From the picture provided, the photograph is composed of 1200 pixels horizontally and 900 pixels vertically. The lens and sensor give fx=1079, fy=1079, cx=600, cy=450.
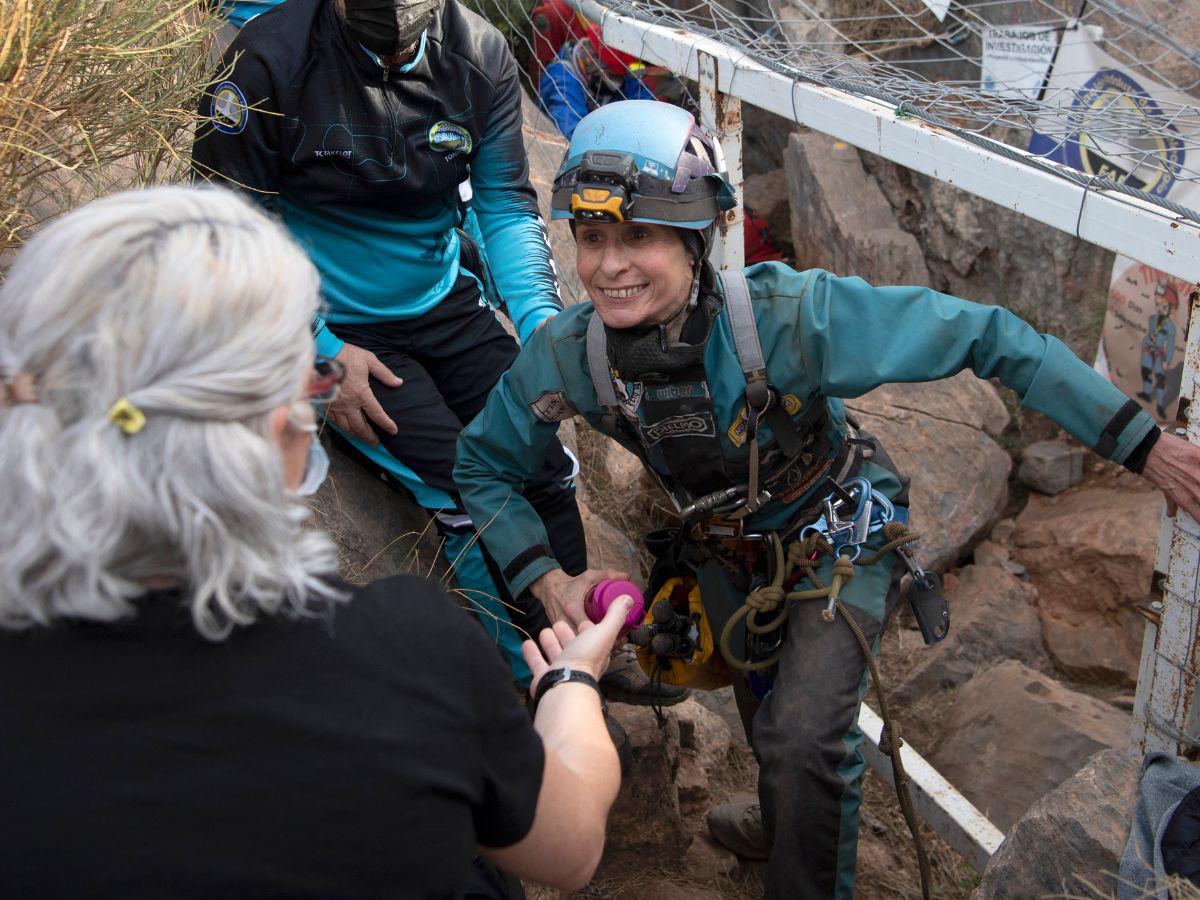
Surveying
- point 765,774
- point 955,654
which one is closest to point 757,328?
point 765,774

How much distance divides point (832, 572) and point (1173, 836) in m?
0.96

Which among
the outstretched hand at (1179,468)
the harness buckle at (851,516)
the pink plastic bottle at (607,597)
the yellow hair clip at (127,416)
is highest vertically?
the yellow hair clip at (127,416)

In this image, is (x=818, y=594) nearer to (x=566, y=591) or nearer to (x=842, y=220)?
(x=566, y=591)

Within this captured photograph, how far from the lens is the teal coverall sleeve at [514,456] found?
2844mm

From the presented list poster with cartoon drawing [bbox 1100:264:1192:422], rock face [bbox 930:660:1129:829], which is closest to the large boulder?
rock face [bbox 930:660:1129:829]

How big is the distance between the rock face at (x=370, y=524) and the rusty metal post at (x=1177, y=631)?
2064 mm

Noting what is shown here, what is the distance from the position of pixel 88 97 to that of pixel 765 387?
5.95ft

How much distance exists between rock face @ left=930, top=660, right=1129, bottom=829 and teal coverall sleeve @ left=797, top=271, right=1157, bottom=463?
1.73 m

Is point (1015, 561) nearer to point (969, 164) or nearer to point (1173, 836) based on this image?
point (969, 164)

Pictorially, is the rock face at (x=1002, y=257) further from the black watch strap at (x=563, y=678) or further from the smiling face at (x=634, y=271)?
the black watch strap at (x=563, y=678)

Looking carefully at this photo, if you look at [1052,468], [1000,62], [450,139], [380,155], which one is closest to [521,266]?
[450,139]

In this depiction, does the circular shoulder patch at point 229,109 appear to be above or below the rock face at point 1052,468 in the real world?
above

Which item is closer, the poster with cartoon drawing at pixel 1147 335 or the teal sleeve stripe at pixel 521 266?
the teal sleeve stripe at pixel 521 266

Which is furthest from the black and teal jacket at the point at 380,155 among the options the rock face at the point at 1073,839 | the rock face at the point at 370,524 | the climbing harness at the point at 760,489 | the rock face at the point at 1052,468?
the rock face at the point at 1052,468
